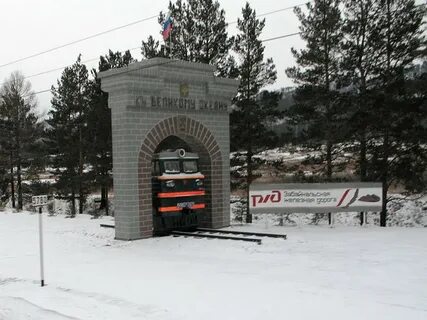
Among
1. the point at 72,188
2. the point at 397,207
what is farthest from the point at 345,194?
the point at 72,188

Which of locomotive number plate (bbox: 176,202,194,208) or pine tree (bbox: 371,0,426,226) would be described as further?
pine tree (bbox: 371,0,426,226)

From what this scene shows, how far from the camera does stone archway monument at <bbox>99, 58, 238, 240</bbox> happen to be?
49.4 feet

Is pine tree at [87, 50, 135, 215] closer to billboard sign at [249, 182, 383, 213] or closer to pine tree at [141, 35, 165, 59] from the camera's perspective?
A: pine tree at [141, 35, 165, 59]

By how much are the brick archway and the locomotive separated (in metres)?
0.36

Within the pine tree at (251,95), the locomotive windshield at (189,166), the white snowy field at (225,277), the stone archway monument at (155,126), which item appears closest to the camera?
the white snowy field at (225,277)

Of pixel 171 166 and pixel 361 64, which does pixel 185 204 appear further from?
pixel 361 64

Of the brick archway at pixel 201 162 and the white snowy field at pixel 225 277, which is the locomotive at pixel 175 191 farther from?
the white snowy field at pixel 225 277

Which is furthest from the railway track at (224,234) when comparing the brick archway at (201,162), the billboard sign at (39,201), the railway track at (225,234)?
the billboard sign at (39,201)

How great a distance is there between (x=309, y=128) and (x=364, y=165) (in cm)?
335

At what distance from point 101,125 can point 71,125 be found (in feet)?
15.9

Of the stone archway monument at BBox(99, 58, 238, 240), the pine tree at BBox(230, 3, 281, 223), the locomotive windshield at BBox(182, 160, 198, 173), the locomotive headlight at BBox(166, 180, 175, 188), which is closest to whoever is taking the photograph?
the stone archway monument at BBox(99, 58, 238, 240)

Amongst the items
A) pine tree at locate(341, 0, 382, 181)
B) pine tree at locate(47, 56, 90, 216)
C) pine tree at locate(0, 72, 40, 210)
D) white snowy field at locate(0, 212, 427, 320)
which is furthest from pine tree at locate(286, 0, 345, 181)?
pine tree at locate(0, 72, 40, 210)

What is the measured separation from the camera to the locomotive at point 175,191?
15.6 m

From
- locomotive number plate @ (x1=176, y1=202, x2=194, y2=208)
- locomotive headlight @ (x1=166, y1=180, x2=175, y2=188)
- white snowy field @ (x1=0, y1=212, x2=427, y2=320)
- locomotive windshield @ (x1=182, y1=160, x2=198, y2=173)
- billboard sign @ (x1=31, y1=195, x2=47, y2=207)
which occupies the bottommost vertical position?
white snowy field @ (x1=0, y1=212, x2=427, y2=320)
